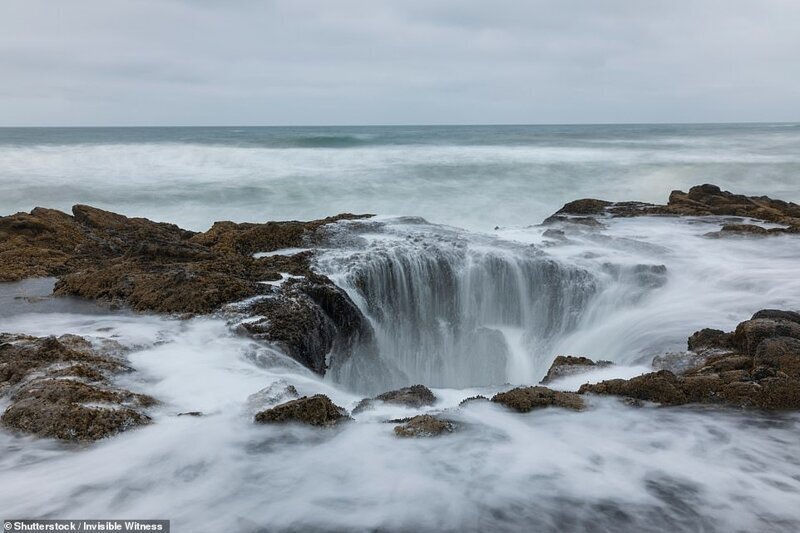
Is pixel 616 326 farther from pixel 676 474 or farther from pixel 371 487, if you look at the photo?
pixel 371 487

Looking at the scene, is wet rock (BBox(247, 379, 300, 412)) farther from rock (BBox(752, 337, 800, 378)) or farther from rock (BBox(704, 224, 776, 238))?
rock (BBox(704, 224, 776, 238))

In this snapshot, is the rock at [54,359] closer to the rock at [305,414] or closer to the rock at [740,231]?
the rock at [305,414]

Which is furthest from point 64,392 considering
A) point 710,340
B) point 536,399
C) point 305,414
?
point 710,340

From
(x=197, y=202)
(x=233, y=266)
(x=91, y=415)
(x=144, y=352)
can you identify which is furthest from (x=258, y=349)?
(x=197, y=202)

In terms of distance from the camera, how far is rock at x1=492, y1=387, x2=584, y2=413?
4.47 meters

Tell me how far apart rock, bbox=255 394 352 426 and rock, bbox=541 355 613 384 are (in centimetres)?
227

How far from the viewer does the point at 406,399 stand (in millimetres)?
4777

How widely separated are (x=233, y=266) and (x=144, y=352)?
2383mm

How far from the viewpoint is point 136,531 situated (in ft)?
9.79

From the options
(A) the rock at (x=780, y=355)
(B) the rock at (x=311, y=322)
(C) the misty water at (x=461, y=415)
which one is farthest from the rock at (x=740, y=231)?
(B) the rock at (x=311, y=322)

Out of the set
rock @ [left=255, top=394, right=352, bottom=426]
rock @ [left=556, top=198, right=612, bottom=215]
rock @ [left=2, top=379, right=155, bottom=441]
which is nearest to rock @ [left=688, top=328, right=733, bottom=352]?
rock @ [left=255, top=394, right=352, bottom=426]

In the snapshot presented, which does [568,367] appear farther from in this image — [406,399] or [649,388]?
[406,399]

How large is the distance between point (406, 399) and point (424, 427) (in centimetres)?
70

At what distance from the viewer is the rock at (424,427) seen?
4.03 metres
